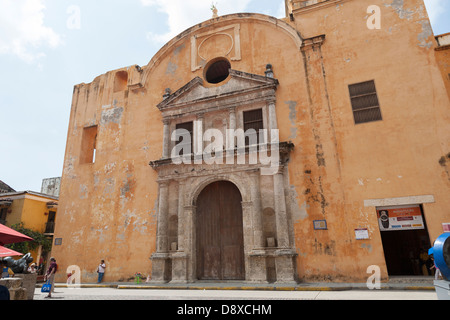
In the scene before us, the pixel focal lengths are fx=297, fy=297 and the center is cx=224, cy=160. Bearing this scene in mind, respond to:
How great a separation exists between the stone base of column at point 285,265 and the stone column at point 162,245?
407 centimetres

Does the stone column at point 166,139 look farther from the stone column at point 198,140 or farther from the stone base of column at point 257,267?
the stone base of column at point 257,267

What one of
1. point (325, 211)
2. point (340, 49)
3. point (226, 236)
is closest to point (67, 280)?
point (226, 236)

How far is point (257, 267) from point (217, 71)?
27.9ft

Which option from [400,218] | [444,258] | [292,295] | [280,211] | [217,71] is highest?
[217,71]

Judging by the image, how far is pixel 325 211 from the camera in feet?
31.3

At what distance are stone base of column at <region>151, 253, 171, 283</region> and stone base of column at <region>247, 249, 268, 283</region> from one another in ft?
10.2

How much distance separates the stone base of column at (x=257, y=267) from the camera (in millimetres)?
9297

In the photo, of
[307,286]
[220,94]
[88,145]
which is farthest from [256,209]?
[88,145]

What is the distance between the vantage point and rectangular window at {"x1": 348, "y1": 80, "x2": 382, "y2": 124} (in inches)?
391

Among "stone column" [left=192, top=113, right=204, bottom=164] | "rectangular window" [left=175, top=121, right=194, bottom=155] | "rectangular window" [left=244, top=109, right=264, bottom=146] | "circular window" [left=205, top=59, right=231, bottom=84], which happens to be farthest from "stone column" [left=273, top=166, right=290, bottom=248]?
"circular window" [left=205, top=59, right=231, bottom=84]

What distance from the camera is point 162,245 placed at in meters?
11.0

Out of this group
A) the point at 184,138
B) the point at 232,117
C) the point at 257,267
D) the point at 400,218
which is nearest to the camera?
the point at 400,218

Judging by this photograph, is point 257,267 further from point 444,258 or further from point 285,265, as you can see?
point 444,258

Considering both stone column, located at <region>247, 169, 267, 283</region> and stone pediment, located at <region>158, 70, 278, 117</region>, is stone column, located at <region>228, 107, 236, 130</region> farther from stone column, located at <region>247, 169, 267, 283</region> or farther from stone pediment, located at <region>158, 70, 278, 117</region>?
stone column, located at <region>247, 169, 267, 283</region>
